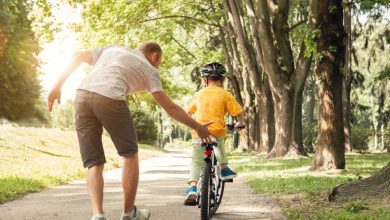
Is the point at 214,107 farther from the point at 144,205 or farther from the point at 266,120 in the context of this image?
the point at 266,120

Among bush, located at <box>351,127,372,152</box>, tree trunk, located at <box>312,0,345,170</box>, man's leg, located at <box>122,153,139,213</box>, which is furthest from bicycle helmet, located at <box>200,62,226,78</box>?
bush, located at <box>351,127,372,152</box>

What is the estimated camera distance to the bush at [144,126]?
44.8 metres

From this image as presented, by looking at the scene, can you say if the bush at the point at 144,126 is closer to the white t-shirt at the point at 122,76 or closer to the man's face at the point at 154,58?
the man's face at the point at 154,58

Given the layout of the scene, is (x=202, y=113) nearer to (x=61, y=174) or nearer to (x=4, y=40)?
(x=61, y=174)

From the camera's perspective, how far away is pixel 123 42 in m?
22.2

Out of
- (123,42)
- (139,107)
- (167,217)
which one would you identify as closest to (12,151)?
(123,42)

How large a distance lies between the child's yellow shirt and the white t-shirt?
1.51m

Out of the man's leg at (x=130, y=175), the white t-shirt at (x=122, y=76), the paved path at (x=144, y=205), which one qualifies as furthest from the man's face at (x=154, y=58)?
the paved path at (x=144, y=205)

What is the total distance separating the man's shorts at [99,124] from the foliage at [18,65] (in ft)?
64.8

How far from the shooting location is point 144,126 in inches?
1794

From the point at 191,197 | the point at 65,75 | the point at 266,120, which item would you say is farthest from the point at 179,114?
the point at 266,120

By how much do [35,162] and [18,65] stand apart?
20.4 meters

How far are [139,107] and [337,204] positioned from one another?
130ft

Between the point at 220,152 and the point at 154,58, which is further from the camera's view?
the point at 220,152
